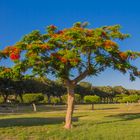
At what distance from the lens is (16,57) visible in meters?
29.2

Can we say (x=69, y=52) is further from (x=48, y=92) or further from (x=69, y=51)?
(x=48, y=92)

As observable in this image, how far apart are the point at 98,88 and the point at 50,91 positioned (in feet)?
→ 150

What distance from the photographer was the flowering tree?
2841 cm

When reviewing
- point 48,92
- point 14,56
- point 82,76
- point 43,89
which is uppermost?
point 43,89

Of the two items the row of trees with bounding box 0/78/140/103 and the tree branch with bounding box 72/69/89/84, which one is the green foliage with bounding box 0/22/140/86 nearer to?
the tree branch with bounding box 72/69/89/84

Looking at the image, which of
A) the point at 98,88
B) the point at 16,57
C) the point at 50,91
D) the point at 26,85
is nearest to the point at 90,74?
the point at 16,57

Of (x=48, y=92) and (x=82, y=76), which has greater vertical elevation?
(x=48, y=92)

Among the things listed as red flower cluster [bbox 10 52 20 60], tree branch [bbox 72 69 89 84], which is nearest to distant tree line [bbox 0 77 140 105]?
tree branch [bbox 72 69 89 84]

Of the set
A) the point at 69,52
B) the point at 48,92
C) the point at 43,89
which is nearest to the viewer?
the point at 69,52

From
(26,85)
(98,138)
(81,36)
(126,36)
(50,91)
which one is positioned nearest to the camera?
(98,138)

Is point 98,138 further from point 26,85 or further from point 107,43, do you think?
point 26,85

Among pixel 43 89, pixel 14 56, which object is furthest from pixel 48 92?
pixel 14 56

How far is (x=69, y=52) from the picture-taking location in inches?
1110

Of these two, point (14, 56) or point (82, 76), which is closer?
point (14, 56)
